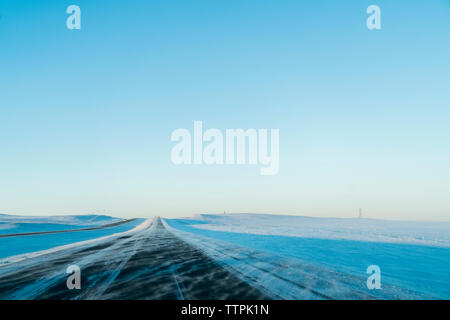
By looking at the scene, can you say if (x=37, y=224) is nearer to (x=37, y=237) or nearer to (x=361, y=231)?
(x=37, y=237)

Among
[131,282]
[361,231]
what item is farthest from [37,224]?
[361,231]

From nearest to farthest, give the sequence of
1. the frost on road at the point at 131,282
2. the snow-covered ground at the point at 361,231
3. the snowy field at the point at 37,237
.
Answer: the frost on road at the point at 131,282 → the snowy field at the point at 37,237 → the snow-covered ground at the point at 361,231

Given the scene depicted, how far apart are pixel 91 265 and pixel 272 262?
21.7 feet

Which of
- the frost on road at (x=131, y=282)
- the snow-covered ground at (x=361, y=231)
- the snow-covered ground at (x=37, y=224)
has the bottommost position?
the snow-covered ground at (x=37, y=224)

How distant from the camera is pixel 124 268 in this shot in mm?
7305

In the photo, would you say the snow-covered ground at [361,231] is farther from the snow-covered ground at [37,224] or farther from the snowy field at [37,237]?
the snow-covered ground at [37,224]

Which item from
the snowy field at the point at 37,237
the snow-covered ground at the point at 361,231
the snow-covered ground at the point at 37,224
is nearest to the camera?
the snowy field at the point at 37,237

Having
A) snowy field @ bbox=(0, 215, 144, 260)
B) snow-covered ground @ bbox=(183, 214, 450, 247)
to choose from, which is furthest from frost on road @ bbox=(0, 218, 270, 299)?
snow-covered ground @ bbox=(183, 214, 450, 247)

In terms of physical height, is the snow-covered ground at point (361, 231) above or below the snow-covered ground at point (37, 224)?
above

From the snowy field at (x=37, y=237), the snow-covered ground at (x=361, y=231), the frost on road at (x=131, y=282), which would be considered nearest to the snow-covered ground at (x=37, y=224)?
the snowy field at (x=37, y=237)

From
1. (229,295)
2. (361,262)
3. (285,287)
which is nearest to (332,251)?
(361,262)

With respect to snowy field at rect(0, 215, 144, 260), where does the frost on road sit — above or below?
above

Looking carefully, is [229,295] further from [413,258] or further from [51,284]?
[413,258]

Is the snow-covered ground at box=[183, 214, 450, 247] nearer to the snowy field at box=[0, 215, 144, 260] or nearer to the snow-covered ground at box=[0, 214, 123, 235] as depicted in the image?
the snowy field at box=[0, 215, 144, 260]
